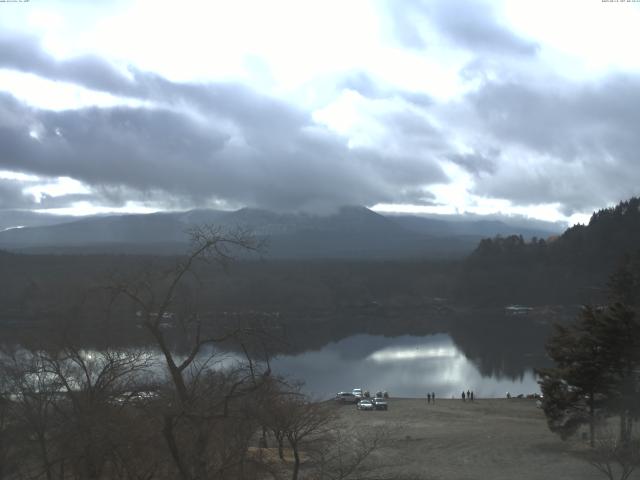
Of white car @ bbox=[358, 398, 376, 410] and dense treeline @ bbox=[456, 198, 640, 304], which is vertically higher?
dense treeline @ bbox=[456, 198, 640, 304]

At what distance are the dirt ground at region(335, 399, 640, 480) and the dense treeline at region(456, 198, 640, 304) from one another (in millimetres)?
78702

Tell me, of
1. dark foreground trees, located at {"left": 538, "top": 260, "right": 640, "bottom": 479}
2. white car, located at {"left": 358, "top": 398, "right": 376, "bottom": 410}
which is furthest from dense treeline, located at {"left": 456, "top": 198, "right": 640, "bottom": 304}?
dark foreground trees, located at {"left": 538, "top": 260, "right": 640, "bottom": 479}

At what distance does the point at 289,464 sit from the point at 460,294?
322ft

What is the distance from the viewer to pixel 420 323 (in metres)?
88.4

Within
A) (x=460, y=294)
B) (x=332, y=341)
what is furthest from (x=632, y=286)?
(x=460, y=294)

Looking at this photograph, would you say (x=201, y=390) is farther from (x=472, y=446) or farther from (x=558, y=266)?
(x=558, y=266)

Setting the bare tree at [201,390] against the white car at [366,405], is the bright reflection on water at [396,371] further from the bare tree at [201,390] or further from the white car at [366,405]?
the bare tree at [201,390]

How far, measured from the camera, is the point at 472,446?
22.2 metres

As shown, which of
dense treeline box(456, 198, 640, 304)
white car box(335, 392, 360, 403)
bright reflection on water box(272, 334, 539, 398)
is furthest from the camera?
dense treeline box(456, 198, 640, 304)

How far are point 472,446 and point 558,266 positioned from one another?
319 feet

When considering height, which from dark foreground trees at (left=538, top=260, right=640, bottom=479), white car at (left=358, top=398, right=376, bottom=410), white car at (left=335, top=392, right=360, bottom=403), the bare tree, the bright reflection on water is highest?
the bare tree

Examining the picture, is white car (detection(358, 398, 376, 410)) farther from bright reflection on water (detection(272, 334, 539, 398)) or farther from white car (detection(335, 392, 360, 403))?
bright reflection on water (detection(272, 334, 539, 398))

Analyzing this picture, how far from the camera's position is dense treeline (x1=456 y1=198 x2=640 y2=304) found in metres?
107

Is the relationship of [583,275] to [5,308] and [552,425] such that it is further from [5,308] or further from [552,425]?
[552,425]
